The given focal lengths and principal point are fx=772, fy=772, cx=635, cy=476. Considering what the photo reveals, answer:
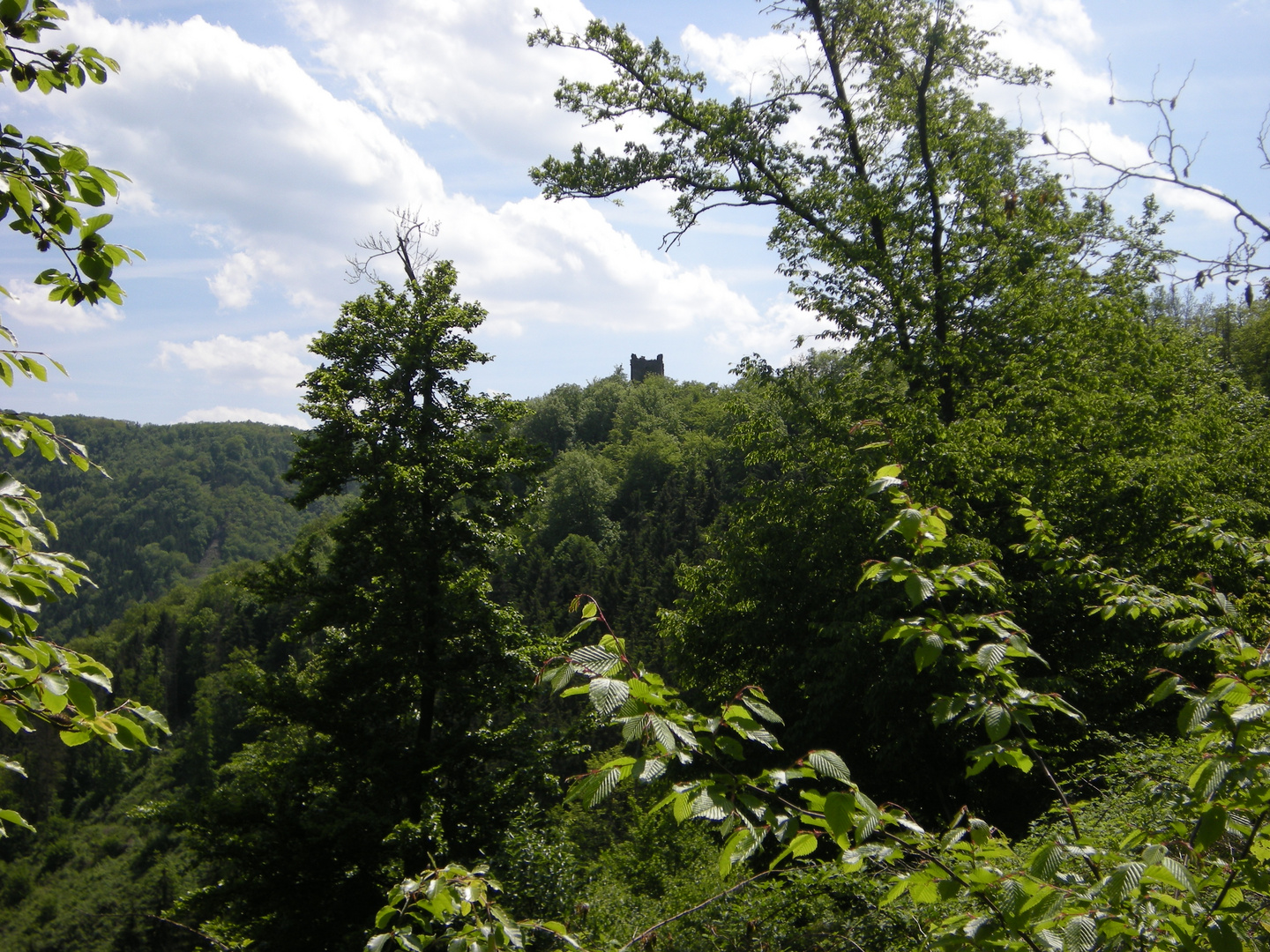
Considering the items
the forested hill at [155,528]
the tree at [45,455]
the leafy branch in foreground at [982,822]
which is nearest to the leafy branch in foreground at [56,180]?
the tree at [45,455]

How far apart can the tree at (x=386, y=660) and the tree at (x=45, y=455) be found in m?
9.85

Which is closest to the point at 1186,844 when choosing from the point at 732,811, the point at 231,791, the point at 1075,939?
the point at 1075,939

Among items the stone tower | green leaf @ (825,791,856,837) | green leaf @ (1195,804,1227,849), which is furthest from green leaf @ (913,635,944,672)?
the stone tower

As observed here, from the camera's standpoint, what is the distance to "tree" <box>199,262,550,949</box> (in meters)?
11.6

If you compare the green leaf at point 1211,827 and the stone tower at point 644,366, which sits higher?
the stone tower at point 644,366

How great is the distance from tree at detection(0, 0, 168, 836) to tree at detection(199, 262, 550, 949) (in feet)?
32.3

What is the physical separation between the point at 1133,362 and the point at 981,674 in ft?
52.8

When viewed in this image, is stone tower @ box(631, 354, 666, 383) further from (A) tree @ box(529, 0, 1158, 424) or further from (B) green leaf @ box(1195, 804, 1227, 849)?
(B) green leaf @ box(1195, 804, 1227, 849)

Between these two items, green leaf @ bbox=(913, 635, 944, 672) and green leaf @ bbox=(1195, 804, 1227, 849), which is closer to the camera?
green leaf @ bbox=(1195, 804, 1227, 849)

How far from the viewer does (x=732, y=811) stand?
81.4 inches

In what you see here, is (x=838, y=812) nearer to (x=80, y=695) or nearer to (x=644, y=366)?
(x=80, y=695)

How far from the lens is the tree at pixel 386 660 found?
11.6m

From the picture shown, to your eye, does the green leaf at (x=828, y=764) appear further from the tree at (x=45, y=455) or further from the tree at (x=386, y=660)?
the tree at (x=386, y=660)

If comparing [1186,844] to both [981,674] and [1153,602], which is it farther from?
[1153,602]
